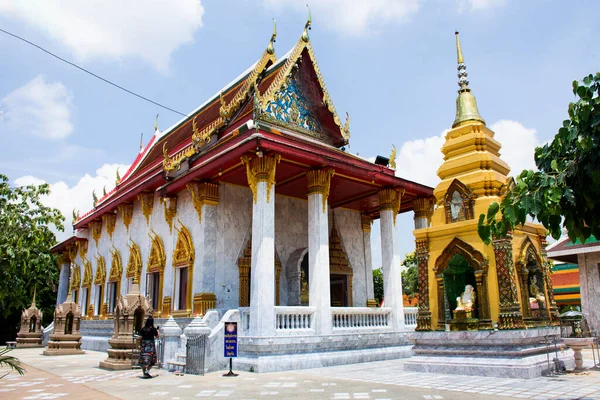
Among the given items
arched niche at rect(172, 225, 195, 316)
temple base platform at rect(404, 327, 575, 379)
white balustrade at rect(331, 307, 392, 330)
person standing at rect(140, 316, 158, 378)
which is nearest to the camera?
temple base platform at rect(404, 327, 575, 379)

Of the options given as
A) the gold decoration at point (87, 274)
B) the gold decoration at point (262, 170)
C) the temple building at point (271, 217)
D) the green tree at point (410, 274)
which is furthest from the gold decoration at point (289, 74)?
the green tree at point (410, 274)

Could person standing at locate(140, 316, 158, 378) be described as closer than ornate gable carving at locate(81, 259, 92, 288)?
Yes

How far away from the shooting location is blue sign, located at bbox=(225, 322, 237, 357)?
8.95 m

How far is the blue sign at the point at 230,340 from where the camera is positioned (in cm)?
895

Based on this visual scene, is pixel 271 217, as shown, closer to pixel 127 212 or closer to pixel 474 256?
pixel 474 256

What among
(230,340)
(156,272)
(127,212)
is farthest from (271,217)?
(127,212)

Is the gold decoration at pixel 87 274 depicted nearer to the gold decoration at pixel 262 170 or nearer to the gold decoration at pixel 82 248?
the gold decoration at pixel 82 248

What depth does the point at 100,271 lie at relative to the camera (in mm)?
19344

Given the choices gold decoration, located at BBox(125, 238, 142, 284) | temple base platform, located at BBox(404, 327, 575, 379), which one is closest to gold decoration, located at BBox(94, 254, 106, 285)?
gold decoration, located at BBox(125, 238, 142, 284)

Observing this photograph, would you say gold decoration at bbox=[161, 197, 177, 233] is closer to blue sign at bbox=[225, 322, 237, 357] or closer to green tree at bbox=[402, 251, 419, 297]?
blue sign at bbox=[225, 322, 237, 357]

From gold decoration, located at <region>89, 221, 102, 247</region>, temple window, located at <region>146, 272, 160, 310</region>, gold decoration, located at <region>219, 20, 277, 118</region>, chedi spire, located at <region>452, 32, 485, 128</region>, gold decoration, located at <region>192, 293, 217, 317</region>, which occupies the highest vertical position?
gold decoration, located at <region>219, 20, 277, 118</region>

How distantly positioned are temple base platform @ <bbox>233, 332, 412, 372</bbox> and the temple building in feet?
0.58

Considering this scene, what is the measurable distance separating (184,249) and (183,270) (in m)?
0.63

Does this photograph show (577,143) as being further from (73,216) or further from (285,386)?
(73,216)
